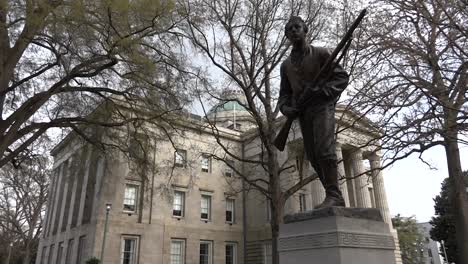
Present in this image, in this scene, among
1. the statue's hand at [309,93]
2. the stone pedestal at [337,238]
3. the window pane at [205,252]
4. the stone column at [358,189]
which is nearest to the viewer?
the stone pedestal at [337,238]

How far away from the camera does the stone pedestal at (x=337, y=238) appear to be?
403cm

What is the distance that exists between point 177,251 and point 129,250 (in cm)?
440

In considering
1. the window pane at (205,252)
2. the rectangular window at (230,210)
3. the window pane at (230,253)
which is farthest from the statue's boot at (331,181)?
the rectangular window at (230,210)

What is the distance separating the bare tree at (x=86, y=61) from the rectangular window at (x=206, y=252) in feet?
62.9

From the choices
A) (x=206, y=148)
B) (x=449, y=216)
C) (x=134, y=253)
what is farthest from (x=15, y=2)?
(x=449, y=216)

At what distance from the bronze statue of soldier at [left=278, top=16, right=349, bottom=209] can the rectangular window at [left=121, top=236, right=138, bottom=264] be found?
91.9 feet

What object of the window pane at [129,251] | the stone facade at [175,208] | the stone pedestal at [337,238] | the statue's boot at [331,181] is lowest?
the stone pedestal at [337,238]

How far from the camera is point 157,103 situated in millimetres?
17797

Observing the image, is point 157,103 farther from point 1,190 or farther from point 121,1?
point 1,190

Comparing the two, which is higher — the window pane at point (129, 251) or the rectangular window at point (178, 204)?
the rectangular window at point (178, 204)

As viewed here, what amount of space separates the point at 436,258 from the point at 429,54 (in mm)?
Result: 84152

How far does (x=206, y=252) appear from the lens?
34.8 meters

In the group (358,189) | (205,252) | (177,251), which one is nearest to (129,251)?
(177,251)

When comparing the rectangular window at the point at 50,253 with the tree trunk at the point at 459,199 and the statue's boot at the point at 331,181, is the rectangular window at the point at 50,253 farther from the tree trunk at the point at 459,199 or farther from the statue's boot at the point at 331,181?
the statue's boot at the point at 331,181
